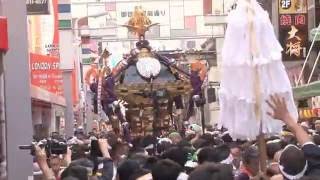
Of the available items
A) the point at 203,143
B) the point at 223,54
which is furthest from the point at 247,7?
the point at 203,143

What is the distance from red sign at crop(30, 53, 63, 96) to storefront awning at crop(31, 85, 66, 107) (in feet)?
1.22

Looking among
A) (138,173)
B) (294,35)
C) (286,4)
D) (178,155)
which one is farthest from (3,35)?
(286,4)

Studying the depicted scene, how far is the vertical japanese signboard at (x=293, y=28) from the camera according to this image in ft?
106

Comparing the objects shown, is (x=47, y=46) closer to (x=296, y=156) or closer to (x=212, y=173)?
(x=296, y=156)

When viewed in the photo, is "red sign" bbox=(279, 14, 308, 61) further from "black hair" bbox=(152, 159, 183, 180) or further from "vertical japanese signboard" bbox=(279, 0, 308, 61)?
"black hair" bbox=(152, 159, 183, 180)

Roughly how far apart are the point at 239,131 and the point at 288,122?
54.7 inches

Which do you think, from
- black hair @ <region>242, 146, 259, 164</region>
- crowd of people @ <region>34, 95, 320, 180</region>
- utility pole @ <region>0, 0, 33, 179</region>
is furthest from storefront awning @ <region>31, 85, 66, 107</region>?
black hair @ <region>242, 146, 259, 164</region>

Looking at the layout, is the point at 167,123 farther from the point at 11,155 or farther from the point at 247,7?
the point at 247,7

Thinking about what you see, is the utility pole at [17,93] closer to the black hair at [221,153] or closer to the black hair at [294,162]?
the black hair at [221,153]

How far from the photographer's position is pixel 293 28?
32.6 metres

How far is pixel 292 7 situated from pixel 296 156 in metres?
27.6

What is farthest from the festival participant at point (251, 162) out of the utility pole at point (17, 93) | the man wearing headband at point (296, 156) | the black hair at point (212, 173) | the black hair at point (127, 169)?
the utility pole at point (17, 93)

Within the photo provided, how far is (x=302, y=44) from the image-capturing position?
32344 millimetres

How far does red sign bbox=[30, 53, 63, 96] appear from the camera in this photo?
1179 inches
